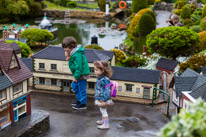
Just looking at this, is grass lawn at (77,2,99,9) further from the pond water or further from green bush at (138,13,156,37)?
green bush at (138,13,156,37)

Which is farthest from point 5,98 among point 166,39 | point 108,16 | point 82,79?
point 108,16

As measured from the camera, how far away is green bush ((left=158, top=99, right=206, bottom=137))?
407 centimetres

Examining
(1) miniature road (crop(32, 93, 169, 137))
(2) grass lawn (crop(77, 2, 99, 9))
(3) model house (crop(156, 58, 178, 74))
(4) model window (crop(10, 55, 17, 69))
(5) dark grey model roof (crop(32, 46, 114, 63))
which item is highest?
(2) grass lawn (crop(77, 2, 99, 9))

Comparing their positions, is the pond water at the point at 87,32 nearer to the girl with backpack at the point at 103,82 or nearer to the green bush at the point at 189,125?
the girl with backpack at the point at 103,82

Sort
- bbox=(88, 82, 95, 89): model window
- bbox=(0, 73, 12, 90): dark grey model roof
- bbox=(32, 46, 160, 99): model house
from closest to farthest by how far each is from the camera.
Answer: bbox=(0, 73, 12, 90): dark grey model roof < bbox=(32, 46, 160, 99): model house < bbox=(88, 82, 95, 89): model window

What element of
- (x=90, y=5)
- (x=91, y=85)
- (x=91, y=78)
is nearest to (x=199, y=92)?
(x=91, y=78)

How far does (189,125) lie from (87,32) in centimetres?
5068

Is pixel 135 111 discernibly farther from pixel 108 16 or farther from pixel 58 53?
pixel 108 16

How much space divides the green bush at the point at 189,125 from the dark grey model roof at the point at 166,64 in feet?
65.1

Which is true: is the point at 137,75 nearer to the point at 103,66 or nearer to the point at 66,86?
the point at 66,86

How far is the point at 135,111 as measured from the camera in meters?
16.5

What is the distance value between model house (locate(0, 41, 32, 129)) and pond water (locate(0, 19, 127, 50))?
26.9m

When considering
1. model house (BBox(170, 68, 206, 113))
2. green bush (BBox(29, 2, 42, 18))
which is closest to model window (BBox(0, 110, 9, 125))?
model house (BBox(170, 68, 206, 113))

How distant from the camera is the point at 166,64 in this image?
79.8ft
